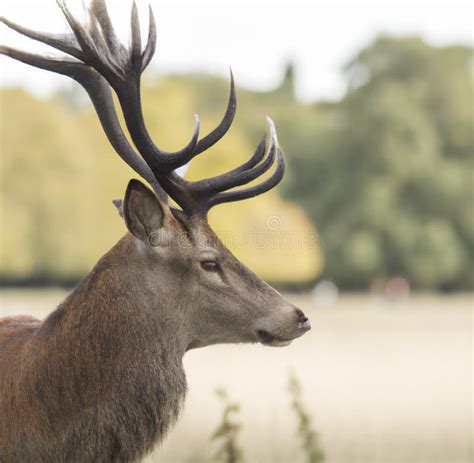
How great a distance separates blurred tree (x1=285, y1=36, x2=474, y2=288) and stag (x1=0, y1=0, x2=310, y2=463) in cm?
5280

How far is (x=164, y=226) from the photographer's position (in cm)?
558

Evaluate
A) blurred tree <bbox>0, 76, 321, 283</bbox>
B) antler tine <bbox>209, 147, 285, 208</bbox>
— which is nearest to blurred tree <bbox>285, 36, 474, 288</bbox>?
blurred tree <bbox>0, 76, 321, 283</bbox>

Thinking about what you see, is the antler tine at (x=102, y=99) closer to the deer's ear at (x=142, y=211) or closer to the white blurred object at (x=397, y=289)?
the deer's ear at (x=142, y=211)

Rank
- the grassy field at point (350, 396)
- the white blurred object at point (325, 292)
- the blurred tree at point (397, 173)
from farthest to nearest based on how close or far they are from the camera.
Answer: the white blurred object at point (325, 292)
the blurred tree at point (397, 173)
the grassy field at point (350, 396)

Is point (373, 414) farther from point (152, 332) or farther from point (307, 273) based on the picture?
point (307, 273)

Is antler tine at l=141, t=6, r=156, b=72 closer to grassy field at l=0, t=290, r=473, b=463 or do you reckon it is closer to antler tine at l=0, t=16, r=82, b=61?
antler tine at l=0, t=16, r=82, b=61

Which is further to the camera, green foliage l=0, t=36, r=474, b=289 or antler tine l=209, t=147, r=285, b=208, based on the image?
green foliage l=0, t=36, r=474, b=289

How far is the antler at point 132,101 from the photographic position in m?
5.69

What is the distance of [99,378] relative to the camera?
207 inches

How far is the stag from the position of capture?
5.21 meters

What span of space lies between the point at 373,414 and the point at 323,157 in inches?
1900

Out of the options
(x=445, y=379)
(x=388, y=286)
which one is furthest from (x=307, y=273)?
(x=445, y=379)

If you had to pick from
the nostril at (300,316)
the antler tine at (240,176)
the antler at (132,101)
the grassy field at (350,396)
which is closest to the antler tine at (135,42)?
the antler at (132,101)

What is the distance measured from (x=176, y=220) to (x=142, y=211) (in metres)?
0.27
